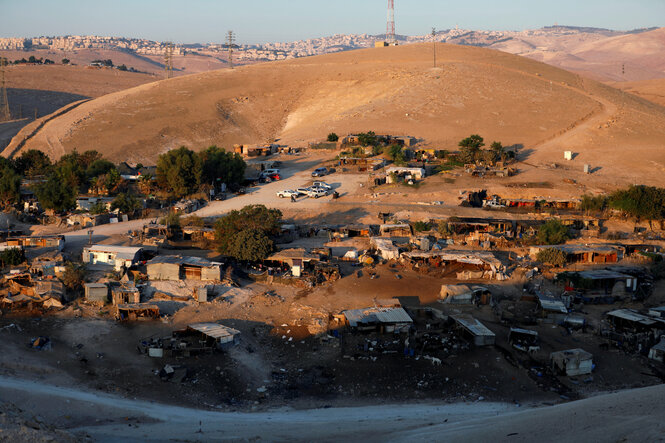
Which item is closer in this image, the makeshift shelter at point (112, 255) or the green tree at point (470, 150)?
the makeshift shelter at point (112, 255)

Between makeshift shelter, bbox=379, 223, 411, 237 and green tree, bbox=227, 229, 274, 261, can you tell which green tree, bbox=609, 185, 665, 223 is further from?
green tree, bbox=227, 229, 274, 261

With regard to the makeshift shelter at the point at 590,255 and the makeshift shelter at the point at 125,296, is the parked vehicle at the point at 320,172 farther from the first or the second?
the makeshift shelter at the point at 125,296

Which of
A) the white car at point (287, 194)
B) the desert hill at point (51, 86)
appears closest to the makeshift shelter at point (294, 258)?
the white car at point (287, 194)

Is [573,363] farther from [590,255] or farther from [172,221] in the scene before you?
[172,221]

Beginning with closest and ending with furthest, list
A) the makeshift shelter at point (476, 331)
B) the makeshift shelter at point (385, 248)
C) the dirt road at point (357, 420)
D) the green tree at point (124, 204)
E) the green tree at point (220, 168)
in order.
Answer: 1. the dirt road at point (357, 420)
2. the makeshift shelter at point (476, 331)
3. the makeshift shelter at point (385, 248)
4. the green tree at point (124, 204)
5. the green tree at point (220, 168)

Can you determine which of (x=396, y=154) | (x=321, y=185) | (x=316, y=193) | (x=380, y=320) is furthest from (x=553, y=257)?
(x=396, y=154)

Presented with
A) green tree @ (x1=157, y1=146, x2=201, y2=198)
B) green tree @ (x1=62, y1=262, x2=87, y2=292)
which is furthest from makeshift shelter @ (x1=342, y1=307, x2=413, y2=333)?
green tree @ (x1=157, y1=146, x2=201, y2=198)
